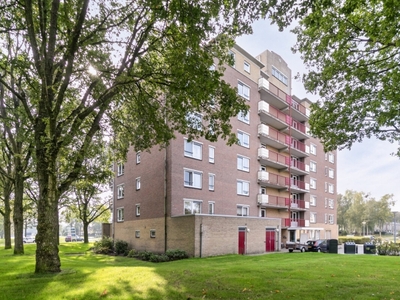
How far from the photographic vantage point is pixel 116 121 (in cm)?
1450

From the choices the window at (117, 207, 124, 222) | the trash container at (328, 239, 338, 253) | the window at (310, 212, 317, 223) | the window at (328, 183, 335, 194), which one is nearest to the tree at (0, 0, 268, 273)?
the window at (117, 207, 124, 222)

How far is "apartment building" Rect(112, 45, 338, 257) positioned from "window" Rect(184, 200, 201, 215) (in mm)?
81

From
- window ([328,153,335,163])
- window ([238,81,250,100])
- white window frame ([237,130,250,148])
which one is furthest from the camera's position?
window ([328,153,335,163])

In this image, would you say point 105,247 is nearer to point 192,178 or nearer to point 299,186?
point 192,178

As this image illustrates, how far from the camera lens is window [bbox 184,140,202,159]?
961 inches

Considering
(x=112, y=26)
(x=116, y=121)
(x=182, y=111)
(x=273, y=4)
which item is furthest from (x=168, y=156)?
(x=273, y=4)

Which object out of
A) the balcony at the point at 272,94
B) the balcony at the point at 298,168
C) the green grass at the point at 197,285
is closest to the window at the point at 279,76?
the balcony at the point at 272,94

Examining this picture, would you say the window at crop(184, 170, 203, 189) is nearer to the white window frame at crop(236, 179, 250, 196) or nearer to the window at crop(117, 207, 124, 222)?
the white window frame at crop(236, 179, 250, 196)

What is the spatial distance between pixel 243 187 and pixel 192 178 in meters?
7.42

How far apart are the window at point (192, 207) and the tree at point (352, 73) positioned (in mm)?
12847

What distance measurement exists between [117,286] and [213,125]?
696 centimetres

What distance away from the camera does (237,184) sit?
1134 inches

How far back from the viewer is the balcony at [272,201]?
101 feet

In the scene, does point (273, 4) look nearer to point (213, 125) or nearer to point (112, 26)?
point (213, 125)
